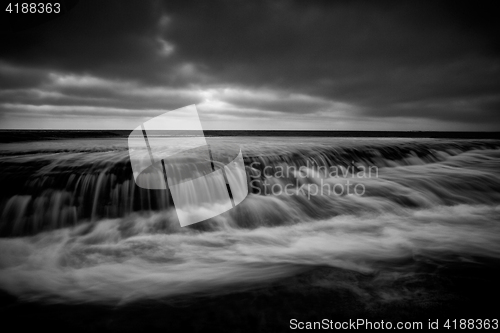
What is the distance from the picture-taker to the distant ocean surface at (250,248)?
8.97ft

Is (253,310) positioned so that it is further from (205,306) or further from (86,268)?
(86,268)

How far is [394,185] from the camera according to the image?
8.01 meters

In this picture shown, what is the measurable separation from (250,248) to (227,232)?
32.4 inches

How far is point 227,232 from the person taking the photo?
206 inches

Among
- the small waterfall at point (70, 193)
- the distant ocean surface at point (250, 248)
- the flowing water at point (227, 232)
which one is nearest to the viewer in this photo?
the distant ocean surface at point (250, 248)

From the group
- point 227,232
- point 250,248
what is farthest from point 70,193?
point 250,248

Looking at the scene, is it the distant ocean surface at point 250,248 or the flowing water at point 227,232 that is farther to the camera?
the flowing water at point 227,232

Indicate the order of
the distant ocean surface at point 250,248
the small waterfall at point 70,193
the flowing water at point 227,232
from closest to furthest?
the distant ocean surface at point 250,248 < the flowing water at point 227,232 < the small waterfall at point 70,193

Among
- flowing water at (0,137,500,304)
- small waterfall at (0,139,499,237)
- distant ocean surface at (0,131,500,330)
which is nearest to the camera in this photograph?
distant ocean surface at (0,131,500,330)

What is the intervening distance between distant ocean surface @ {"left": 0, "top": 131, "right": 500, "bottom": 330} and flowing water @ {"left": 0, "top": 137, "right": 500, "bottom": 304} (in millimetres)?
28

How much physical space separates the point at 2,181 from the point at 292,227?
22.1 ft

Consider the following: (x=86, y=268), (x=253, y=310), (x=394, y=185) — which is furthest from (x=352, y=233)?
(x=86, y=268)

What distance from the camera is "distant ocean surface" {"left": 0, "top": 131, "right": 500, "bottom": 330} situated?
2734mm

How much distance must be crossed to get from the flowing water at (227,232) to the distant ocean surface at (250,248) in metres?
0.03
